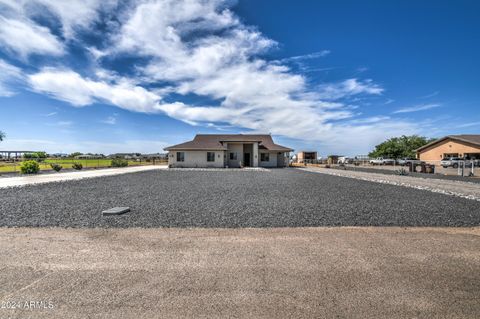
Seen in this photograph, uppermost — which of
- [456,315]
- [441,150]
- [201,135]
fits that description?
[201,135]

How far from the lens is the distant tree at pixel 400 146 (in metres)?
53.3

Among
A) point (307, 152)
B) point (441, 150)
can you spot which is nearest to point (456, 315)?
point (441, 150)

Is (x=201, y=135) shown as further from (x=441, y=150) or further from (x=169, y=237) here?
(x=441, y=150)

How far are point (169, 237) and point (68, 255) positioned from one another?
1.71 meters

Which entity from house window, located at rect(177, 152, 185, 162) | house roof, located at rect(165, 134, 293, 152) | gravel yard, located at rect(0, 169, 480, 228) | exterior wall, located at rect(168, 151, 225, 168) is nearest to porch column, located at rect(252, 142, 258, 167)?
house roof, located at rect(165, 134, 293, 152)

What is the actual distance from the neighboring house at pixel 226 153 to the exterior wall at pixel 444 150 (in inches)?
1001

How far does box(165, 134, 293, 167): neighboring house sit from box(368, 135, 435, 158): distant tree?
31259 millimetres

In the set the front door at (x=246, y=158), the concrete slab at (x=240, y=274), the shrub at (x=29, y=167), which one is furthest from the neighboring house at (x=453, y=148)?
the shrub at (x=29, y=167)

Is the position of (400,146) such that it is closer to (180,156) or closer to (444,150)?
(444,150)

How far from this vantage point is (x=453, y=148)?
36.5 m

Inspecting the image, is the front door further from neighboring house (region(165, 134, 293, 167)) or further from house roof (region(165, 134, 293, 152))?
house roof (region(165, 134, 293, 152))

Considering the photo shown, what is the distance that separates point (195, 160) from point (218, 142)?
183 inches

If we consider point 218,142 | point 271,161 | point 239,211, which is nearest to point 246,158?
point 271,161

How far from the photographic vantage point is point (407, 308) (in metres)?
2.55
